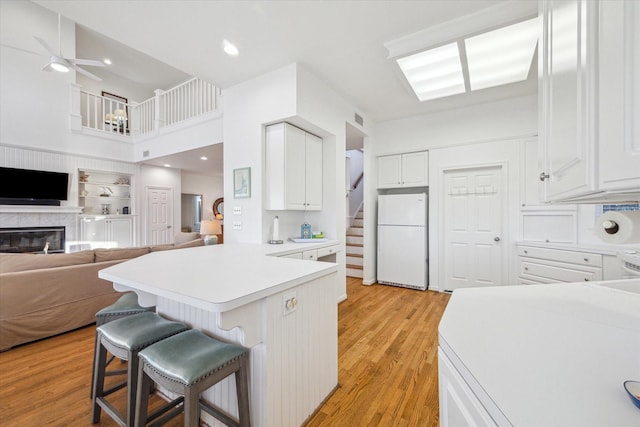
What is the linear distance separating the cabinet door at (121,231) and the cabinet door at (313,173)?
5.64 m

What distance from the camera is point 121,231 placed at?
21.1 feet

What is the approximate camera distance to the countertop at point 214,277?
3.61 feet

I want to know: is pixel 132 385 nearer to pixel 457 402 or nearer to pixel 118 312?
pixel 118 312

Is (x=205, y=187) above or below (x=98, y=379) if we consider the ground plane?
above

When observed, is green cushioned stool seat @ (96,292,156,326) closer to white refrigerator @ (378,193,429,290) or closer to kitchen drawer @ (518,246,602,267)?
white refrigerator @ (378,193,429,290)

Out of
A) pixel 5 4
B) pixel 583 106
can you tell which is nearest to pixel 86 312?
pixel 583 106

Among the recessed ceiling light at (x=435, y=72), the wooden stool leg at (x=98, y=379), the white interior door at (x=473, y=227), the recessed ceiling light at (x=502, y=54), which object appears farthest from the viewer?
the white interior door at (x=473, y=227)

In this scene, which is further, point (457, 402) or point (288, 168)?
point (288, 168)

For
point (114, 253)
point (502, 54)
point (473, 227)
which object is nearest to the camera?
point (502, 54)

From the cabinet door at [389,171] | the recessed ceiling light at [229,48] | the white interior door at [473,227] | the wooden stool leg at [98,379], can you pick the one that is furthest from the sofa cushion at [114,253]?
the white interior door at [473,227]

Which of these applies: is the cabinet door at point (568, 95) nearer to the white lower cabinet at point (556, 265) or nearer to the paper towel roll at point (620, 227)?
the paper towel roll at point (620, 227)

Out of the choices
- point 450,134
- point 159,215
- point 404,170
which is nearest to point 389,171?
point 404,170

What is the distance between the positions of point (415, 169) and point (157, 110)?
220 inches

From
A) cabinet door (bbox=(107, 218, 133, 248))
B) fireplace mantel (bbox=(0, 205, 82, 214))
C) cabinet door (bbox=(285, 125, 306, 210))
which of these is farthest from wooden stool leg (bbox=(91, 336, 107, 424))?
cabinet door (bbox=(107, 218, 133, 248))
